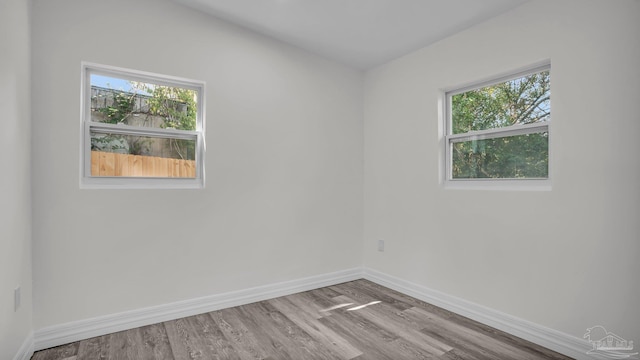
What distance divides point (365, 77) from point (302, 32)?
106 cm

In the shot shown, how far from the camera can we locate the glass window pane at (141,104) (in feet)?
8.32

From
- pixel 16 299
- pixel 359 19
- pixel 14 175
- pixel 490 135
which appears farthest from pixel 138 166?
pixel 490 135

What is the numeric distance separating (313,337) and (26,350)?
180 cm

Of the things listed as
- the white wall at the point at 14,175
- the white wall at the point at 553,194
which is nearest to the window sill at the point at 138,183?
the white wall at the point at 14,175

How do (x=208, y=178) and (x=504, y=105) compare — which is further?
(x=208, y=178)

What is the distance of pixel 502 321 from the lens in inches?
97.1

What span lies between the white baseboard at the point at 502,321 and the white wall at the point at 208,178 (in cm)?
80

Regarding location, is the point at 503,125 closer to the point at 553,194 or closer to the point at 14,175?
the point at 553,194

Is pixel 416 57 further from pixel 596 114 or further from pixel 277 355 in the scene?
pixel 277 355

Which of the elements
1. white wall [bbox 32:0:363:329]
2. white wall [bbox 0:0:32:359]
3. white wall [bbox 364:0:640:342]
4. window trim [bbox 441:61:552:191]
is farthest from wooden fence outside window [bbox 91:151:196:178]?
window trim [bbox 441:61:552:191]

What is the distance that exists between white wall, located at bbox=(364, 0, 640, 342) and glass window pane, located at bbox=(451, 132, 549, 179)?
0.14m

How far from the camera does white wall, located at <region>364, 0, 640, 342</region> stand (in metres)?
1.92

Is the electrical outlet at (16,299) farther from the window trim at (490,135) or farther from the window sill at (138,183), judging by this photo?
the window trim at (490,135)

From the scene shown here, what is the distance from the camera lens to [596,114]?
203 centimetres
